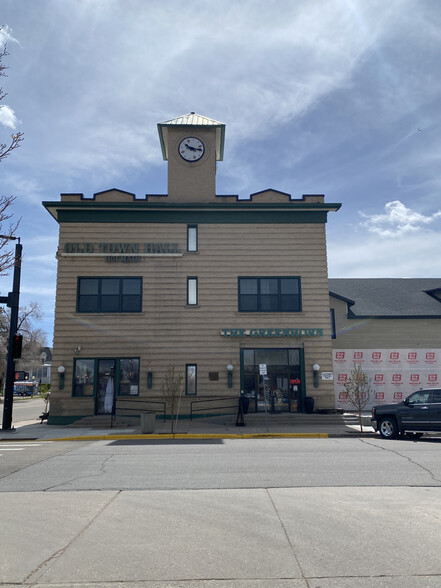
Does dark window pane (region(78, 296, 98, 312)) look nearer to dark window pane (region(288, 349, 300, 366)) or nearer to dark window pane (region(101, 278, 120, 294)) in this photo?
dark window pane (region(101, 278, 120, 294))

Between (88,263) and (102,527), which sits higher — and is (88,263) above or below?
above

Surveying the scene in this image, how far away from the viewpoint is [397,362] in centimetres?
2769

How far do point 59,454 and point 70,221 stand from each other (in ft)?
45.3

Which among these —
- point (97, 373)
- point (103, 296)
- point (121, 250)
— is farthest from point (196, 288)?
point (97, 373)

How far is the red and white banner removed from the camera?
89.9 ft

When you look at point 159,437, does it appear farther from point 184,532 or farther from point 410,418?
point 184,532

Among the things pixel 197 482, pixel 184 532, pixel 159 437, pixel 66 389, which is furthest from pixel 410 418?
→ pixel 66 389

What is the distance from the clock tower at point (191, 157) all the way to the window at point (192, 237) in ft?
5.09

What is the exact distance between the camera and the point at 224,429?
2030 cm

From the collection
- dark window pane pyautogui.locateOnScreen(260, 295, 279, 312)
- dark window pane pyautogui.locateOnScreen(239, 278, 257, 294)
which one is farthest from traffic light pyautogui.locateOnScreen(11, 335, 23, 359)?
dark window pane pyautogui.locateOnScreen(260, 295, 279, 312)

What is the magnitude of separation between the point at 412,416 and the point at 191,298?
11.6m

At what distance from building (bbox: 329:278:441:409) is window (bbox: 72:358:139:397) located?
36.5 ft

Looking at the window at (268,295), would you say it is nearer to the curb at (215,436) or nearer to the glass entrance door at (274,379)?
the glass entrance door at (274,379)

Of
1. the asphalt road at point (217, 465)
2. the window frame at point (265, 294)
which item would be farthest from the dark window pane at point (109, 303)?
the asphalt road at point (217, 465)
